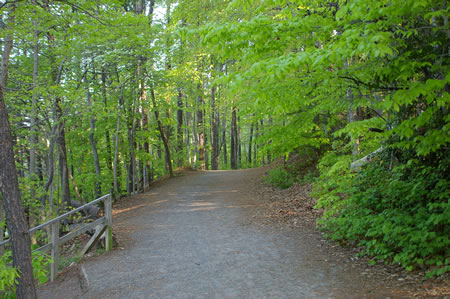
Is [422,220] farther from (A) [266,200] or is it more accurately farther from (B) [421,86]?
(A) [266,200]

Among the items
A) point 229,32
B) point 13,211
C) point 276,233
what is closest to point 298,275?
point 276,233

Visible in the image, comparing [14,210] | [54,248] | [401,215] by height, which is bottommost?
[54,248]

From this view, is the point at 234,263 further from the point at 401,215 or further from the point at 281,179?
the point at 281,179

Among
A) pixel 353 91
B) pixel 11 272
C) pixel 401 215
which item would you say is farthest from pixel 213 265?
pixel 353 91

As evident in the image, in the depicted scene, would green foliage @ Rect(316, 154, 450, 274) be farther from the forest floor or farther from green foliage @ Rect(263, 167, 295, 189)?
green foliage @ Rect(263, 167, 295, 189)

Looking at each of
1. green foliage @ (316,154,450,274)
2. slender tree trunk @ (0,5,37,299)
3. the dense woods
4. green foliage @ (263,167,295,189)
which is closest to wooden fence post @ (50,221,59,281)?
the dense woods

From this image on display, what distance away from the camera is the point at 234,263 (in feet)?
19.9

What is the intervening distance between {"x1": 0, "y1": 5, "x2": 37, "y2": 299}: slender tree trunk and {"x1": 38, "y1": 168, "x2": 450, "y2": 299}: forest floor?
85 cm

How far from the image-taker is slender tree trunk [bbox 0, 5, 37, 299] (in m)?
4.75

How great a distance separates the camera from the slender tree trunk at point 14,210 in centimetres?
475

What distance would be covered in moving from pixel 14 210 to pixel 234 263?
3779mm

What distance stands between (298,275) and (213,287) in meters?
1.41

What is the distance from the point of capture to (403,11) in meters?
3.83

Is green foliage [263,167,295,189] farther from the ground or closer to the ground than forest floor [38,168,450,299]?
farther from the ground
